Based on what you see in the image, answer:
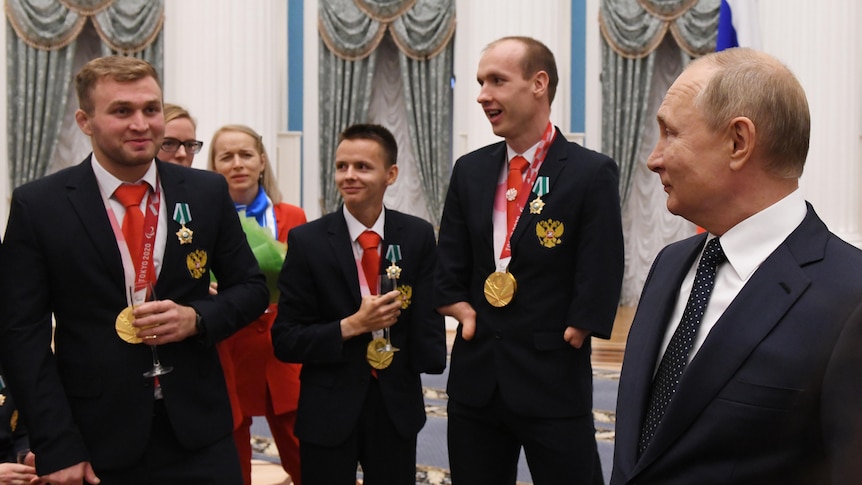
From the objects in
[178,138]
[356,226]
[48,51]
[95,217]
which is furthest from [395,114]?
[95,217]

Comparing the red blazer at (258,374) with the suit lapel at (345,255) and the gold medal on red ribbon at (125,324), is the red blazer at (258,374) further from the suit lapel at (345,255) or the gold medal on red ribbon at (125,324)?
the gold medal on red ribbon at (125,324)

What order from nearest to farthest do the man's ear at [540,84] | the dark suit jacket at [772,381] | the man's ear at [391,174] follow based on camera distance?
the dark suit jacket at [772,381] < the man's ear at [540,84] < the man's ear at [391,174]

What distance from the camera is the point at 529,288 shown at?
2.84 m

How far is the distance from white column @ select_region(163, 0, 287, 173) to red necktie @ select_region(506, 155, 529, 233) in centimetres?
718

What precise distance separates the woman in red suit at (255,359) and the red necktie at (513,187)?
1.21m

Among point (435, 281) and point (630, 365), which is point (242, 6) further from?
point (630, 365)

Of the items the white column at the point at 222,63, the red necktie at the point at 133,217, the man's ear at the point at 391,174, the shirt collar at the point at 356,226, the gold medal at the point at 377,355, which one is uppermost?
the white column at the point at 222,63

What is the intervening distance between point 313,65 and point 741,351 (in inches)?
398

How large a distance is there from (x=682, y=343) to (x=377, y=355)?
158 cm

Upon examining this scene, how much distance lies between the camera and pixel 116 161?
8.49 feet

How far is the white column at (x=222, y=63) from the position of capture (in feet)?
32.0

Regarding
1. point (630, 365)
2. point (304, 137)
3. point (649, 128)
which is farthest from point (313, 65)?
point (630, 365)

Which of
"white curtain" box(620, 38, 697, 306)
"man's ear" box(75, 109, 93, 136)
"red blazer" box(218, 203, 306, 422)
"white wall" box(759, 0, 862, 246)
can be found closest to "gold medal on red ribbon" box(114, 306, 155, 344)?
"man's ear" box(75, 109, 93, 136)

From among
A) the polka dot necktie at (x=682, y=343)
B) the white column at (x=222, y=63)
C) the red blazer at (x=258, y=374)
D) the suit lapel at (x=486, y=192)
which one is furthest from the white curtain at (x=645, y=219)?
the polka dot necktie at (x=682, y=343)
